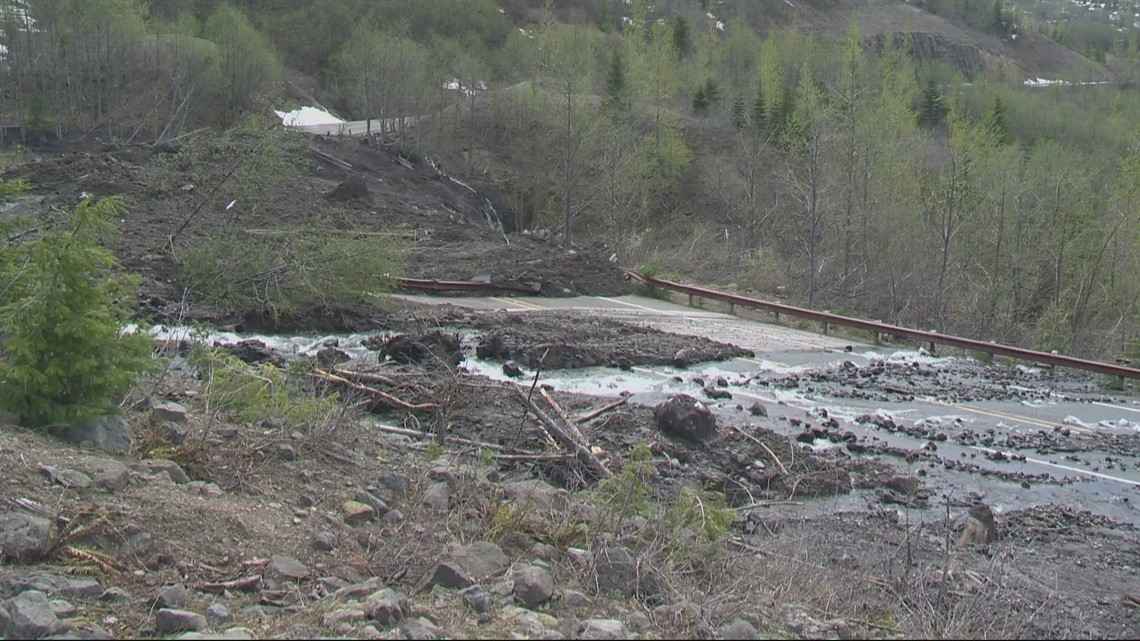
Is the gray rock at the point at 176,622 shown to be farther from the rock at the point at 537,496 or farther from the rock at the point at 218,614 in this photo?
the rock at the point at 537,496

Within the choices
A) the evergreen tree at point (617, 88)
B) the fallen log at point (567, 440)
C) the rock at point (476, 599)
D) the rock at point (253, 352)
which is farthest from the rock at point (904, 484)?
the evergreen tree at point (617, 88)

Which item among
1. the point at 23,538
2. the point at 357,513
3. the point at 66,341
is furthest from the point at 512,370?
the point at 23,538

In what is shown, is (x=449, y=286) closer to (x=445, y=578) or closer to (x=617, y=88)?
(x=445, y=578)

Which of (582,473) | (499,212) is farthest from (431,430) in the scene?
(499,212)

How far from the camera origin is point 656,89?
203 feet

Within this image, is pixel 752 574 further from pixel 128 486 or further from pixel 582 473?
pixel 128 486

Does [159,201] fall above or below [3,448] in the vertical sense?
below

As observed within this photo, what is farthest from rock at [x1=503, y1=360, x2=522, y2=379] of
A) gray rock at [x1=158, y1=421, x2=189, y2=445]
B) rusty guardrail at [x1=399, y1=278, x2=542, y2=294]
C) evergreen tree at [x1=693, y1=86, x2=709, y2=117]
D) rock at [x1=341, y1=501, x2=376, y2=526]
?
evergreen tree at [x1=693, y1=86, x2=709, y2=117]

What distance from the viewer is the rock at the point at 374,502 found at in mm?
7240

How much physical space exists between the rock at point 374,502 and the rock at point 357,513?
72mm

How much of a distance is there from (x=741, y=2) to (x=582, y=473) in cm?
12596

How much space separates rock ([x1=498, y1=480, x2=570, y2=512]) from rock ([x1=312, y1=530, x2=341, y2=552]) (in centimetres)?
133

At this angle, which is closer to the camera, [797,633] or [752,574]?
[797,633]

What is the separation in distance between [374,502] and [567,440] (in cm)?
287
